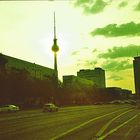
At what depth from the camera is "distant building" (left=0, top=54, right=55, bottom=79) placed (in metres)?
97.2

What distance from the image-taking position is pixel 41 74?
12775 centimetres

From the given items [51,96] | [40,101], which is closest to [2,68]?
[40,101]

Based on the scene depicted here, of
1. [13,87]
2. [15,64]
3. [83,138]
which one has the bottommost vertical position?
[83,138]

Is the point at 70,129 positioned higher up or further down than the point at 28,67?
further down

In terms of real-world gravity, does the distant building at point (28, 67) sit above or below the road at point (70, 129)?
above

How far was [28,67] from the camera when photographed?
380ft

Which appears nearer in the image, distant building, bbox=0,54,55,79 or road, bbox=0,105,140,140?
road, bbox=0,105,140,140

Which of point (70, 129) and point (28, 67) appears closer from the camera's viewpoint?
point (70, 129)

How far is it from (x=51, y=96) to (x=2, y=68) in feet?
90.8

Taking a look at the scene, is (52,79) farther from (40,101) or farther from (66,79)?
(66,79)

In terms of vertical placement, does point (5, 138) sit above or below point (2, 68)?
below

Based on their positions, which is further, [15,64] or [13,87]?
[15,64]

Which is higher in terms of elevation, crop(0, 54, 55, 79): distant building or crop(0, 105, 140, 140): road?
crop(0, 54, 55, 79): distant building

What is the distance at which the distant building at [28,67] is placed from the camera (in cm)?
9721
